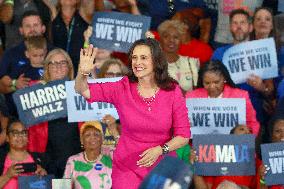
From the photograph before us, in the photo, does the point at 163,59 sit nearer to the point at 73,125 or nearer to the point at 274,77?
the point at 73,125

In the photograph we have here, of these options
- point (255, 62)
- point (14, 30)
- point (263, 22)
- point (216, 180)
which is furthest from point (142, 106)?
point (14, 30)

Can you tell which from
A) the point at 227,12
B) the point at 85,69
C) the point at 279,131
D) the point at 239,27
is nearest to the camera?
the point at 85,69

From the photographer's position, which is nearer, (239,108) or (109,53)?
(239,108)

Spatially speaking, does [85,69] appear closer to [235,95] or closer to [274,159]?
[274,159]

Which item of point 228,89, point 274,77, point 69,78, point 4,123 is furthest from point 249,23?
point 4,123

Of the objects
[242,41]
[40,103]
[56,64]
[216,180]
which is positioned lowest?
[216,180]

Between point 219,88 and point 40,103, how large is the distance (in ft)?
5.30

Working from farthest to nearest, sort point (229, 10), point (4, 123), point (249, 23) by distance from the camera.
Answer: point (229, 10) < point (249, 23) < point (4, 123)

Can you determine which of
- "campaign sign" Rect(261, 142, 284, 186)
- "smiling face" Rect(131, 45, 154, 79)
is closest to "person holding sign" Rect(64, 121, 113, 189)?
"campaign sign" Rect(261, 142, 284, 186)

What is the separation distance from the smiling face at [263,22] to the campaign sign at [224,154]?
5.91 ft

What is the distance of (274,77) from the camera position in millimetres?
7945

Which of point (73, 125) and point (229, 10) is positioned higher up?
point (229, 10)

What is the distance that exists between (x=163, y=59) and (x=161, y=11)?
14.8 feet

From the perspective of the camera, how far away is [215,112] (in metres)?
7.18
